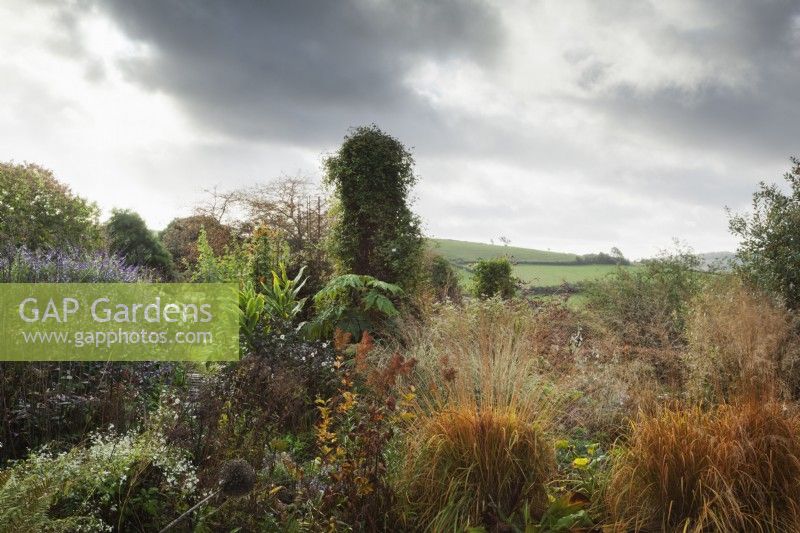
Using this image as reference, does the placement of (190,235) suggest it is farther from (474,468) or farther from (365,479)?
(474,468)

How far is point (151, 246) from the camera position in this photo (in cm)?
1566

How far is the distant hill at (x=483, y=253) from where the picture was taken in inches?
1022

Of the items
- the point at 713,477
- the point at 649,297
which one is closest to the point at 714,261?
the point at 649,297

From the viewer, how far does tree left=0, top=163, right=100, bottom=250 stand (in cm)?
1080

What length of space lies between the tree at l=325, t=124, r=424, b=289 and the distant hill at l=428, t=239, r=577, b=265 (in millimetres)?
10452

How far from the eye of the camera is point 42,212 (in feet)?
38.1

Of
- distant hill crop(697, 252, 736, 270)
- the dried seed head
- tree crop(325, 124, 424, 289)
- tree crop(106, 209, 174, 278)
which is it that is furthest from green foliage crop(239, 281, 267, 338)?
tree crop(106, 209, 174, 278)

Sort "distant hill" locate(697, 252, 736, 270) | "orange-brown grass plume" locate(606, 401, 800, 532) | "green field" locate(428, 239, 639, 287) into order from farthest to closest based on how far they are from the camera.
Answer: "green field" locate(428, 239, 639, 287)
"distant hill" locate(697, 252, 736, 270)
"orange-brown grass plume" locate(606, 401, 800, 532)

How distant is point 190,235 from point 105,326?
14316 mm

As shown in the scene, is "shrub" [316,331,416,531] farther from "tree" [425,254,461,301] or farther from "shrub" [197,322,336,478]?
"tree" [425,254,461,301]

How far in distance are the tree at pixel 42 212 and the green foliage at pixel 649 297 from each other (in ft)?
30.7

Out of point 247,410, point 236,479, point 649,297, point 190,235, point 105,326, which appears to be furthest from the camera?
point 190,235

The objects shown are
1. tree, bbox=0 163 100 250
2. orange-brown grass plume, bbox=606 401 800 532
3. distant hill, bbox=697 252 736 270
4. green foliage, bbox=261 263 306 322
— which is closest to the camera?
Answer: orange-brown grass plume, bbox=606 401 800 532

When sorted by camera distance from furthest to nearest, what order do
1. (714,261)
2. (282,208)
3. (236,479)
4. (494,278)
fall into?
(282,208) < (494,278) < (714,261) < (236,479)
